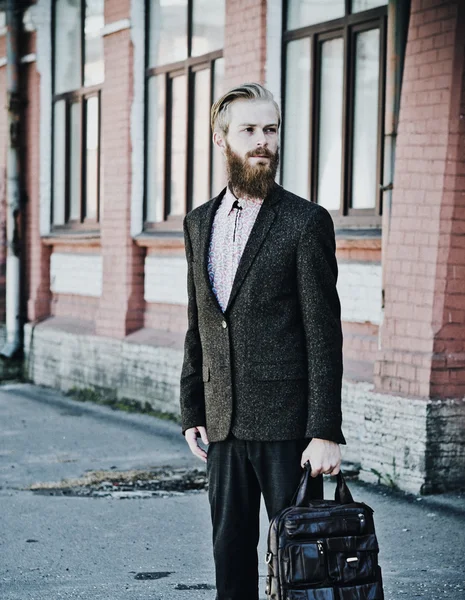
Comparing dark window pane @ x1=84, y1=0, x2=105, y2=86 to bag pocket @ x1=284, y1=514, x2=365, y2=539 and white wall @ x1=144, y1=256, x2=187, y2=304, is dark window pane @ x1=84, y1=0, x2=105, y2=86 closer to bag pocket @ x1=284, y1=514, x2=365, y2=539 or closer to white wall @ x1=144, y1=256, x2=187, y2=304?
white wall @ x1=144, y1=256, x2=187, y2=304

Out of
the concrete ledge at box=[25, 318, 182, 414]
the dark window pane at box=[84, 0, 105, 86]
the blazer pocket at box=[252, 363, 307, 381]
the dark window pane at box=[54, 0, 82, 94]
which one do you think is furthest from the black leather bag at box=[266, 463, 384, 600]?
the dark window pane at box=[54, 0, 82, 94]

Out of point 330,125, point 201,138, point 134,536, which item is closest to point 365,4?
point 330,125

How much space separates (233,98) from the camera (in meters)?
3.67

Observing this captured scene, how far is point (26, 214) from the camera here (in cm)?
1427

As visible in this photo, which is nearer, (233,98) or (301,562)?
(301,562)

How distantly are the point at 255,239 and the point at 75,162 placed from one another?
1030 cm

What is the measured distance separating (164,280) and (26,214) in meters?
3.52

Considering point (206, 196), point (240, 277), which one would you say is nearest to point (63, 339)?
point (206, 196)

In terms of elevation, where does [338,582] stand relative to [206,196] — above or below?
below

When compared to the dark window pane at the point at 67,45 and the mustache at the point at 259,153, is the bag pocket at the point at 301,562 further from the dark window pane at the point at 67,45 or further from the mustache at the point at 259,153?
the dark window pane at the point at 67,45

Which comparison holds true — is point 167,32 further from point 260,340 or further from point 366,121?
point 260,340

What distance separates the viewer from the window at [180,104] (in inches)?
430

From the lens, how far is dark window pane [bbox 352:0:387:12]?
8.38 meters

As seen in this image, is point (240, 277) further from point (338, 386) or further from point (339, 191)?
point (339, 191)
